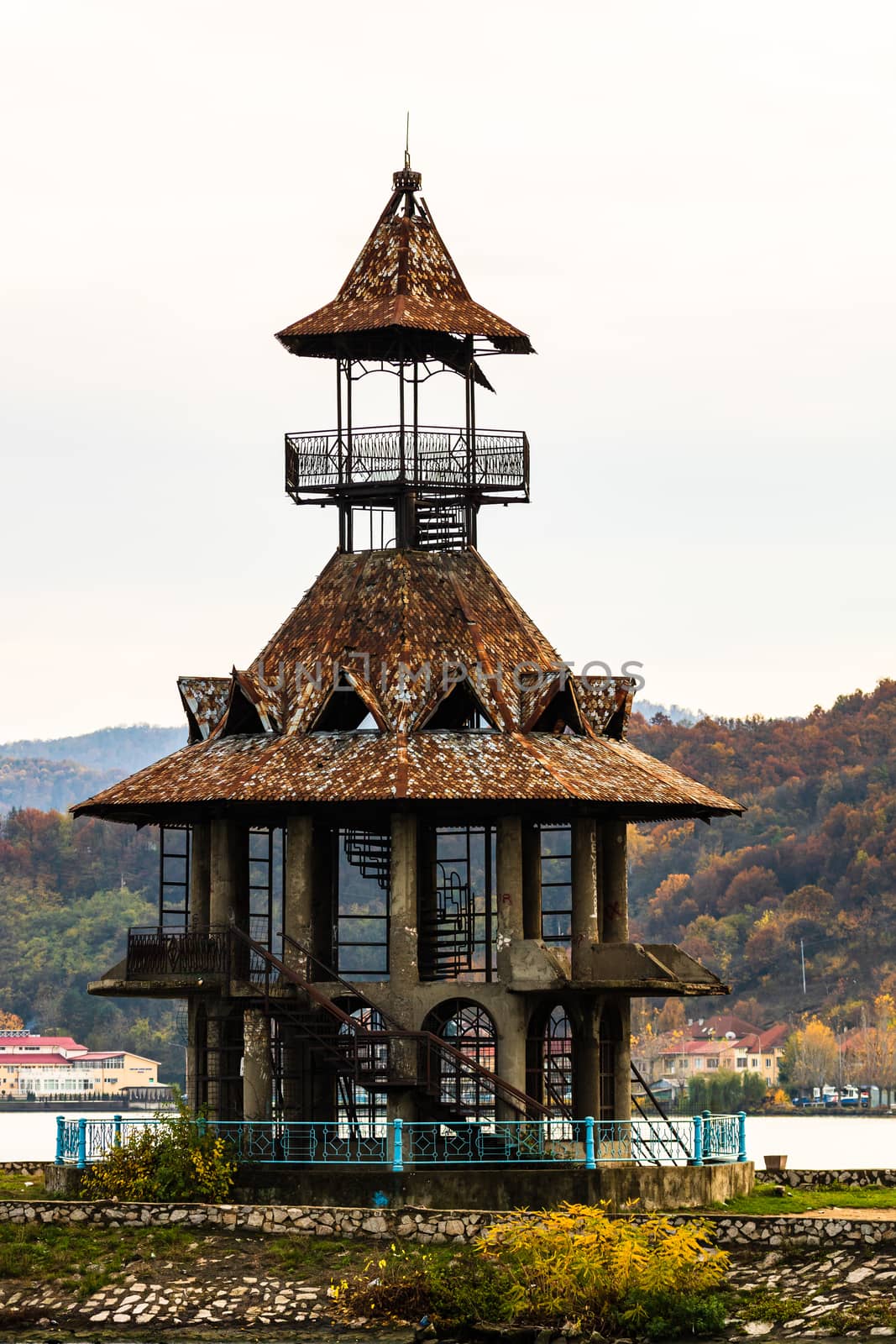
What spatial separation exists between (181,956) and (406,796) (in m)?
5.12

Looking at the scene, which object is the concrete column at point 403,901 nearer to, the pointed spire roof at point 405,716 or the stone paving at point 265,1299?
the pointed spire roof at point 405,716

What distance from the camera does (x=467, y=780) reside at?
5028 centimetres

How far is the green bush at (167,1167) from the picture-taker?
47594 mm

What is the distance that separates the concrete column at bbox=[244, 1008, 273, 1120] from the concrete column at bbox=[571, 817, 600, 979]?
18.5ft

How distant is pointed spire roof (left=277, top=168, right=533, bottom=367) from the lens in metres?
55.1

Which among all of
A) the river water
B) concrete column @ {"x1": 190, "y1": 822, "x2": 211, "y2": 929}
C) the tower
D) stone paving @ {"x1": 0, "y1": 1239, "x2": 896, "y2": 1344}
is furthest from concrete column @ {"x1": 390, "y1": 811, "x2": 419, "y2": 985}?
the river water

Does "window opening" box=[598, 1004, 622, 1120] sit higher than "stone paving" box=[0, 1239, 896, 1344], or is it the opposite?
"window opening" box=[598, 1004, 622, 1120]

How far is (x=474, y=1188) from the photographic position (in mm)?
47031

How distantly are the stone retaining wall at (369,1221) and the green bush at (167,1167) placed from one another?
126 cm

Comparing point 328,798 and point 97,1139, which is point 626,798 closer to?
point 328,798

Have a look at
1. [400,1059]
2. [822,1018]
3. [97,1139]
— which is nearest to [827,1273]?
[400,1059]

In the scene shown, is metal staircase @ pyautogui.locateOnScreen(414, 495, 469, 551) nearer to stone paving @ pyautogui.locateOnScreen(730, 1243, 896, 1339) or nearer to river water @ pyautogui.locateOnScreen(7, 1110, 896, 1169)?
stone paving @ pyautogui.locateOnScreen(730, 1243, 896, 1339)

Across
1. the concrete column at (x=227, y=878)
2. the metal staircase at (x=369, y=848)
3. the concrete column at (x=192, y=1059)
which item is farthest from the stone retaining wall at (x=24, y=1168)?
the metal staircase at (x=369, y=848)

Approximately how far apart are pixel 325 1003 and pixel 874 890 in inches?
5951
